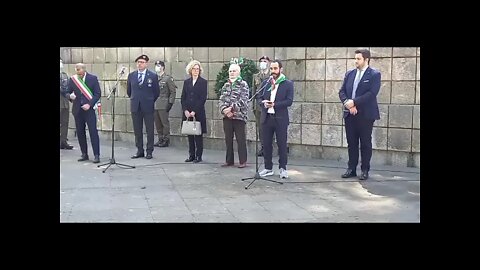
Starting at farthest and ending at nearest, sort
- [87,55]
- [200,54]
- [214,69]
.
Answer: [87,55]
[200,54]
[214,69]

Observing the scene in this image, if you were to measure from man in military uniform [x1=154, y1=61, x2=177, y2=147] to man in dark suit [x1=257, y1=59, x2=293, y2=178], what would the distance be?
3.42 meters

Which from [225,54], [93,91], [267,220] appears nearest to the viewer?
[267,220]

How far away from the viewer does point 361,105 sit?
24.4ft

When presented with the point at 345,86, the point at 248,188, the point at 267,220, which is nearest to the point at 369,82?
the point at 345,86

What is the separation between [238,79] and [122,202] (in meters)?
3.09

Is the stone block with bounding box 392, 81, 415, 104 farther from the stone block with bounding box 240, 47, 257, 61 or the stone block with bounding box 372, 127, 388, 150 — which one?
the stone block with bounding box 240, 47, 257, 61

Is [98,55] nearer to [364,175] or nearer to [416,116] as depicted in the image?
[364,175]

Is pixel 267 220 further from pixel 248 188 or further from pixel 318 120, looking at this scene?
pixel 318 120

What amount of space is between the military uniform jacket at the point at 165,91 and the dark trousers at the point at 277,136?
3511 millimetres

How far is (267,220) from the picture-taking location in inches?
214

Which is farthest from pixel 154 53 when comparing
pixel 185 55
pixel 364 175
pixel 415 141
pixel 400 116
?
pixel 415 141

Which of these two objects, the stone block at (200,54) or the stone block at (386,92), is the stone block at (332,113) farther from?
the stone block at (200,54)

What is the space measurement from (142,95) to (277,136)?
3.08 m

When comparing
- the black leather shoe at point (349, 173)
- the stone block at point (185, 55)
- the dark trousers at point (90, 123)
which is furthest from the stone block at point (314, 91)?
the dark trousers at point (90, 123)
